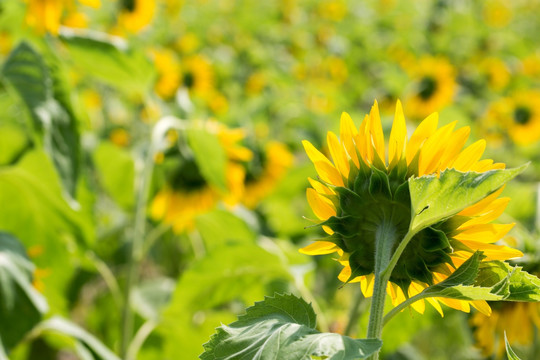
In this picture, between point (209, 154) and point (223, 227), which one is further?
point (223, 227)

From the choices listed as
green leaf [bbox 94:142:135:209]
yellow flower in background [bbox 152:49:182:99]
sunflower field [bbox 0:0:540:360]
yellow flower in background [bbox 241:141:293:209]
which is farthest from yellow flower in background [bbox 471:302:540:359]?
yellow flower in background [bbox 152:49:182:99]

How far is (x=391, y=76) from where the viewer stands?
2602 mm

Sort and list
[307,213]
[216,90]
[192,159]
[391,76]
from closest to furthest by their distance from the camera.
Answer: [192,159], [307,213], [391,76], [216,90]

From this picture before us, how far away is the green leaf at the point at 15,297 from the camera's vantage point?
2.55 feet

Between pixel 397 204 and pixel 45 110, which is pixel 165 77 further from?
pixel 397 204

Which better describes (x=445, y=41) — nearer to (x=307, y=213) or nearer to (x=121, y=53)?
(x=307, y=213)

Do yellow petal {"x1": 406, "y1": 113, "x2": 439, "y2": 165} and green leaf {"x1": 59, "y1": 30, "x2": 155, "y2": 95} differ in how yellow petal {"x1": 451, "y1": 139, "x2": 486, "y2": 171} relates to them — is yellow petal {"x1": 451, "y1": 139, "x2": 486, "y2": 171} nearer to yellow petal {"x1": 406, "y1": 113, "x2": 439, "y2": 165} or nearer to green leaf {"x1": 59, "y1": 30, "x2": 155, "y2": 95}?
yellow petal {"x1": 406, "y1": 113, "x2": 439, "y2": 165}

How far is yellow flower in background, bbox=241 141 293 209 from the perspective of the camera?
177 centimetres

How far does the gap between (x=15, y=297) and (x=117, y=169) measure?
68cm

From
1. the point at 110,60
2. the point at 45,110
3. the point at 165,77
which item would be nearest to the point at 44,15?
the point at 110,60

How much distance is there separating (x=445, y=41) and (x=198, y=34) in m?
1.44

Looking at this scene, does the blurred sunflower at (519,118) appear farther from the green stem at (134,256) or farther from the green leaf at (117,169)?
the green stem at (134,256)

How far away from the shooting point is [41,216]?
1064mm

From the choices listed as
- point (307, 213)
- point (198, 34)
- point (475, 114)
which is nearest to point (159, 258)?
point (307, 213)
